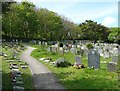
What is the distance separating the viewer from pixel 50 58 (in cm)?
2633

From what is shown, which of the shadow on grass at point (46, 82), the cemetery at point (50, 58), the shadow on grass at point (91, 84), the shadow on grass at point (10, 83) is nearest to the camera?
the shadow on grass at point (91, 84)

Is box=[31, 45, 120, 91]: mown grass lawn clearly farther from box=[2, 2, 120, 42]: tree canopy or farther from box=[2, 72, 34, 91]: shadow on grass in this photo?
box=[2, 2, 120, 42]: tree canopy

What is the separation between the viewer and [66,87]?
14305 mm

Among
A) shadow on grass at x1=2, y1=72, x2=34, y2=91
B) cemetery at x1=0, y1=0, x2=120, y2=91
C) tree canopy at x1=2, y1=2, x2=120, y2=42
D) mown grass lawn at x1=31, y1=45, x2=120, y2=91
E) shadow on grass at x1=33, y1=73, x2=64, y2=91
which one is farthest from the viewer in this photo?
tree canopy at x1=2, y1=2, x2=120, y2=42

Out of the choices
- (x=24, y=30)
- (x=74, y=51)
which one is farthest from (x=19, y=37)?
(x=74, y=51)

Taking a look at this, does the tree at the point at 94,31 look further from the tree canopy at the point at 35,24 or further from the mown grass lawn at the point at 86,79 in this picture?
the mown grass lawn at the point at 86,79

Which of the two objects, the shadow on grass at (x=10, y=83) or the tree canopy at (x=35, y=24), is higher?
the tree canopy at (x=35, y=24)

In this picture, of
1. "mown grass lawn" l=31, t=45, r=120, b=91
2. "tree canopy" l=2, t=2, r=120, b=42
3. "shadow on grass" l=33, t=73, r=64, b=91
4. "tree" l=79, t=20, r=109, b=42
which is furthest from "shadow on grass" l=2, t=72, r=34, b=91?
"tree" l=79, t=20, r=109, b=42

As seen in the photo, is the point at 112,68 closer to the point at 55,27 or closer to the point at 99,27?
the point at 55,27

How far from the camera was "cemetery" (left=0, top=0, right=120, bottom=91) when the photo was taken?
1497 centimetres

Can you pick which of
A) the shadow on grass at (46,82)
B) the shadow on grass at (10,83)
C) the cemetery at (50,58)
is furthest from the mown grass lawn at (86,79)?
the shadow on grass at (10,83)

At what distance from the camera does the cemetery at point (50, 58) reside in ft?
49.1

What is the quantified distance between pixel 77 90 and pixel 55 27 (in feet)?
191

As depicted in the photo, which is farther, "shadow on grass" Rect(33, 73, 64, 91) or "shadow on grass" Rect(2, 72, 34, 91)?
"shadow on grass" Rect(33, 73, 64, 91)
